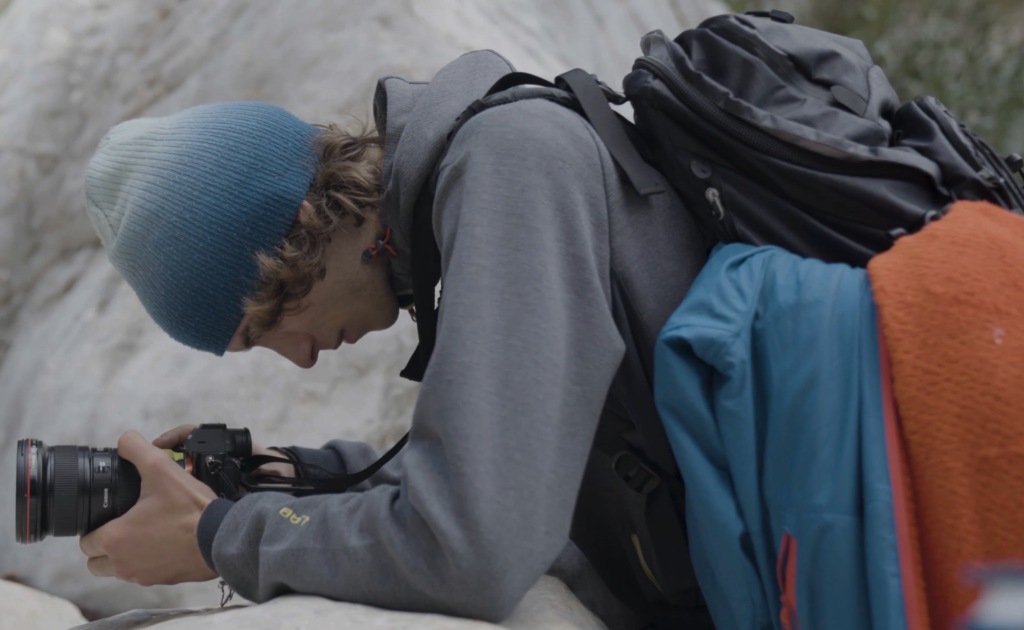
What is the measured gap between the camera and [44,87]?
8.43ft

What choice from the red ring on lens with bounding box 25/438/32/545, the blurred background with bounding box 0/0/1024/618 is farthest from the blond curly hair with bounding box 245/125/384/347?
the blurred background with bounding box 0/0/1024/618

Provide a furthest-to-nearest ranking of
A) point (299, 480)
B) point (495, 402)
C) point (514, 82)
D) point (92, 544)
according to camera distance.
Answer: point (299, 480)
point (92, 544)
point (514, 82)
point (495, 402)

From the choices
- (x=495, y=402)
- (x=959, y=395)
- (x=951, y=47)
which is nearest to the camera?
(x=959, y=395)

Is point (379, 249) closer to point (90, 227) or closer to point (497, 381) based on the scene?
point (497, 381)

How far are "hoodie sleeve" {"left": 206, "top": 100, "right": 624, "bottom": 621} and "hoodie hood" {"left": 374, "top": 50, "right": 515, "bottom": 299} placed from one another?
80mm

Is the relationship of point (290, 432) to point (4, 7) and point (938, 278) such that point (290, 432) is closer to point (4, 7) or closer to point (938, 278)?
point (938, 278)

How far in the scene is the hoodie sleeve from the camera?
969mm

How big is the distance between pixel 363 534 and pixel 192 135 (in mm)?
636

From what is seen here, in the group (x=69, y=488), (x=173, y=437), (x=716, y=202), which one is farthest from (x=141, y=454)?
→ (x=716, y=202)

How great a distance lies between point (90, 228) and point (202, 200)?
151 cm

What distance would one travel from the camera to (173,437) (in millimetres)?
1504

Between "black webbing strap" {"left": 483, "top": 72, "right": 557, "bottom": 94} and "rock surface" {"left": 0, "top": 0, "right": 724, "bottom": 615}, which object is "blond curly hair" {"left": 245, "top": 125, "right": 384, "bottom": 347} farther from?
"rock surface" {"left": 0, "top": 0, "right": 724, "bottom": 615}

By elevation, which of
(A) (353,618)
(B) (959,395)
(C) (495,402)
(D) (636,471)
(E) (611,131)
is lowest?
(A) (353,618)

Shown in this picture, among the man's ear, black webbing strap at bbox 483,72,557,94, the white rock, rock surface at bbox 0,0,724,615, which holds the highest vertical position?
black webbing strap at bbox 483,72,557,94
